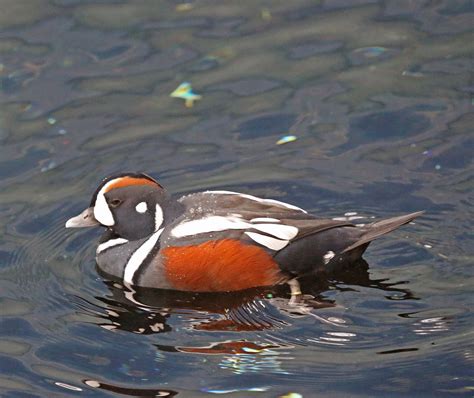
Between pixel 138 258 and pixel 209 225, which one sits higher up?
pixel 209 225

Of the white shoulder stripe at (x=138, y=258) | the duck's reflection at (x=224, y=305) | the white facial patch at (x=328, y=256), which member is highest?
the white shoulder stripe at (x=138, y=258)

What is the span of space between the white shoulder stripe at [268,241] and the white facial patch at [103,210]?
1241mm

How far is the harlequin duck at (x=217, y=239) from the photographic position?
8992 mm

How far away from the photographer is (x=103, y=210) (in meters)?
9.46

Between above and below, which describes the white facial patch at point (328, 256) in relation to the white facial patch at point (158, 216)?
below

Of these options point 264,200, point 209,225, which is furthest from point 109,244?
point 264,200

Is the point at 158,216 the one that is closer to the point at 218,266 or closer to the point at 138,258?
the point at 138,258

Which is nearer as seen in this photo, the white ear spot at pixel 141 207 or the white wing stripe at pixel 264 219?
the white wing stripe at pixel 264 219

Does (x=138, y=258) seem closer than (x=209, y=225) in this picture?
No

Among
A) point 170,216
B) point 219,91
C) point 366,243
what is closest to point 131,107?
point 219,91

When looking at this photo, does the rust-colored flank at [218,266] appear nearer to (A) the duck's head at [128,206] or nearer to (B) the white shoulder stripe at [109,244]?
(A) the duck's head at [128,206]

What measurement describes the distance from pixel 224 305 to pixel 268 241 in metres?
0.62

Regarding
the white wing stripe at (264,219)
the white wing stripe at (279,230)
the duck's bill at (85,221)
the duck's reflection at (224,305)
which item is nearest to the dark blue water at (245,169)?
the duck's reflection at (224,305)

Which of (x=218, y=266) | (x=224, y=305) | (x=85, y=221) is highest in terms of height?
(x=85, y=221)
